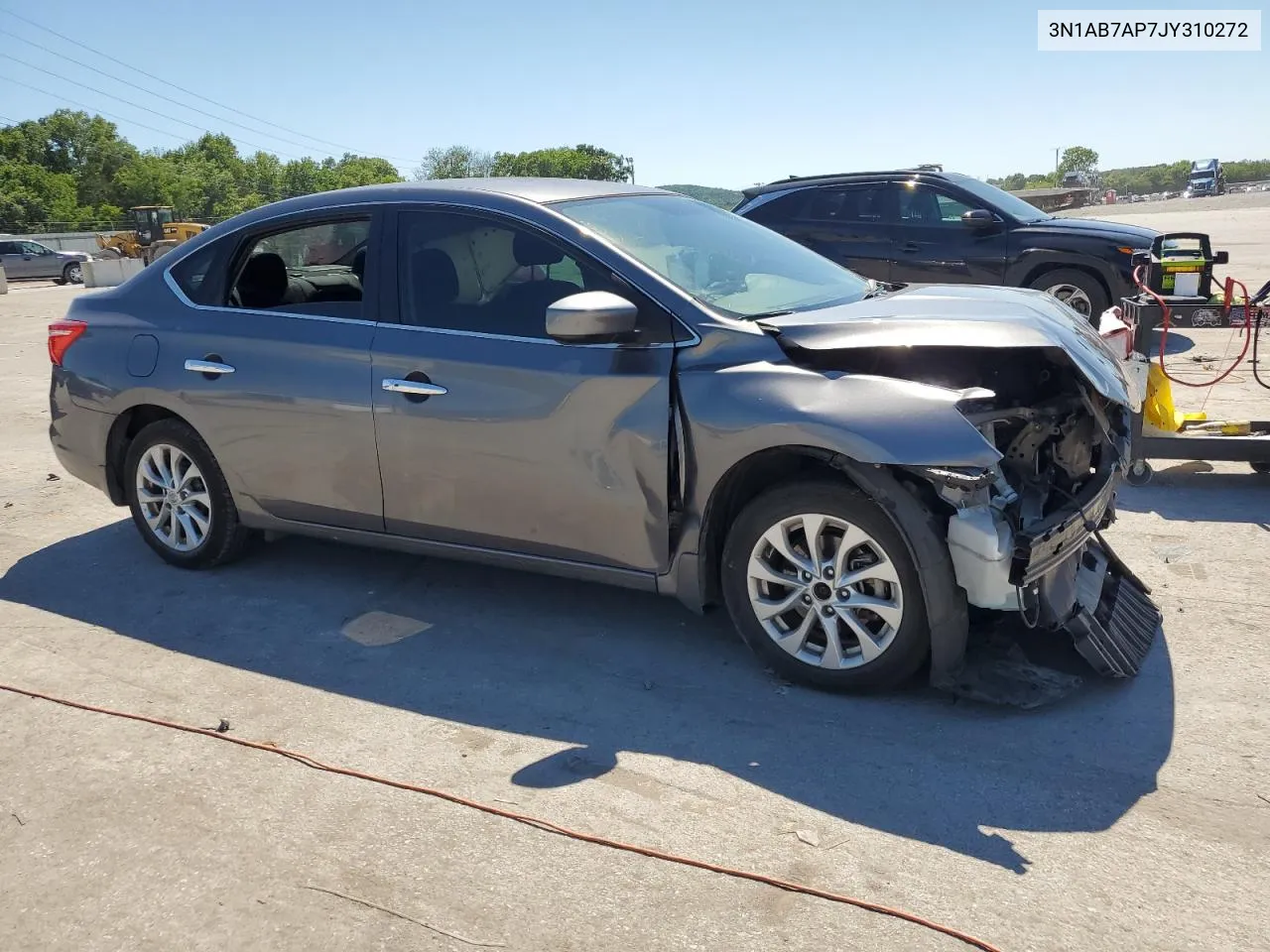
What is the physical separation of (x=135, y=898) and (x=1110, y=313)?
5.58 m

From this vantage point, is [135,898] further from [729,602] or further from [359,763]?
[729,602]

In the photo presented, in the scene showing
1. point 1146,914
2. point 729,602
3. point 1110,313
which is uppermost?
point 1110,313

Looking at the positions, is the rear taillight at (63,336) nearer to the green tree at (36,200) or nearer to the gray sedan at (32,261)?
the gray sedan at (32,261)

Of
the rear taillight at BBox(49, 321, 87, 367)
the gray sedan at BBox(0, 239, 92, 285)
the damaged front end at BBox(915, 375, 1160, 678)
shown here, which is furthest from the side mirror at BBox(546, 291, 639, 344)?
the gray sedan at BBox(0, 239, 92, 285)

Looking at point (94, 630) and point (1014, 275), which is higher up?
point (1014, 275)

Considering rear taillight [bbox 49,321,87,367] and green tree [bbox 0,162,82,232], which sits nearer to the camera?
rear taillight [bbox 49,321,87,367]

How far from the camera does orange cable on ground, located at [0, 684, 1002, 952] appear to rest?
266 centimetres

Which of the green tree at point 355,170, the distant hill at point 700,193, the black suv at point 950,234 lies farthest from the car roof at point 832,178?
the green tree at point 355,170

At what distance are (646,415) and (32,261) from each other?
46328mm

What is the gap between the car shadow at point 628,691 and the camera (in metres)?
3.24

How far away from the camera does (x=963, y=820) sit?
3.08 m

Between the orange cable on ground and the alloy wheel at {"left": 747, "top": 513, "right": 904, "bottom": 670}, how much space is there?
1.10 meters

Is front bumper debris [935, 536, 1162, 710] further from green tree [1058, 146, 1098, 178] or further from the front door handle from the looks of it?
green tree [1058, 146, 1098, 178]

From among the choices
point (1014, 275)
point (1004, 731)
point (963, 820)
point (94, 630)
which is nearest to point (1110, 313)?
point (1004, 731)
